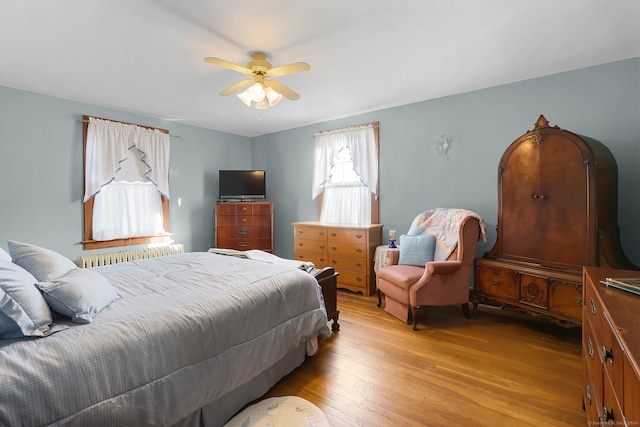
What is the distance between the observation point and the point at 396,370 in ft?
7.25

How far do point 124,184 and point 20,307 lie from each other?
3.58m

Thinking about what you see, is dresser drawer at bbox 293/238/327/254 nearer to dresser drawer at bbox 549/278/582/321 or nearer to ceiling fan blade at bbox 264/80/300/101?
ceiling fan blade at bbox 264/80/300/101

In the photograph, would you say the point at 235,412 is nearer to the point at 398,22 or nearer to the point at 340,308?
the point at 340,308

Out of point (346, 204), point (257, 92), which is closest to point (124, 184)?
point (257, 92)

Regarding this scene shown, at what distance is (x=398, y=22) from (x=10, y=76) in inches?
153

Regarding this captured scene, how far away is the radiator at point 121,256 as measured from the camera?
381 cm

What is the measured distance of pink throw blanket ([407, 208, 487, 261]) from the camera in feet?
10.4

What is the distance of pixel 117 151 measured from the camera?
4086 mm

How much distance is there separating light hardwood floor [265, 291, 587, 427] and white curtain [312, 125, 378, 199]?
215 centimetres

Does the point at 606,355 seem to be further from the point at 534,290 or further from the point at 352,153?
the point at 352,153

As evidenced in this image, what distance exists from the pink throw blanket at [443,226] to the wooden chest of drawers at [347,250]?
0.63 m

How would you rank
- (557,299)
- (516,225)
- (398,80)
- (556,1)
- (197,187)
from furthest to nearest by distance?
(197,187), (398,80), (516,225), (557,299), (556,1)

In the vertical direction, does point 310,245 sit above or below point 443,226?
below

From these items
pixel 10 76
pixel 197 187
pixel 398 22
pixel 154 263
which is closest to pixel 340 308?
pixel 154 263
